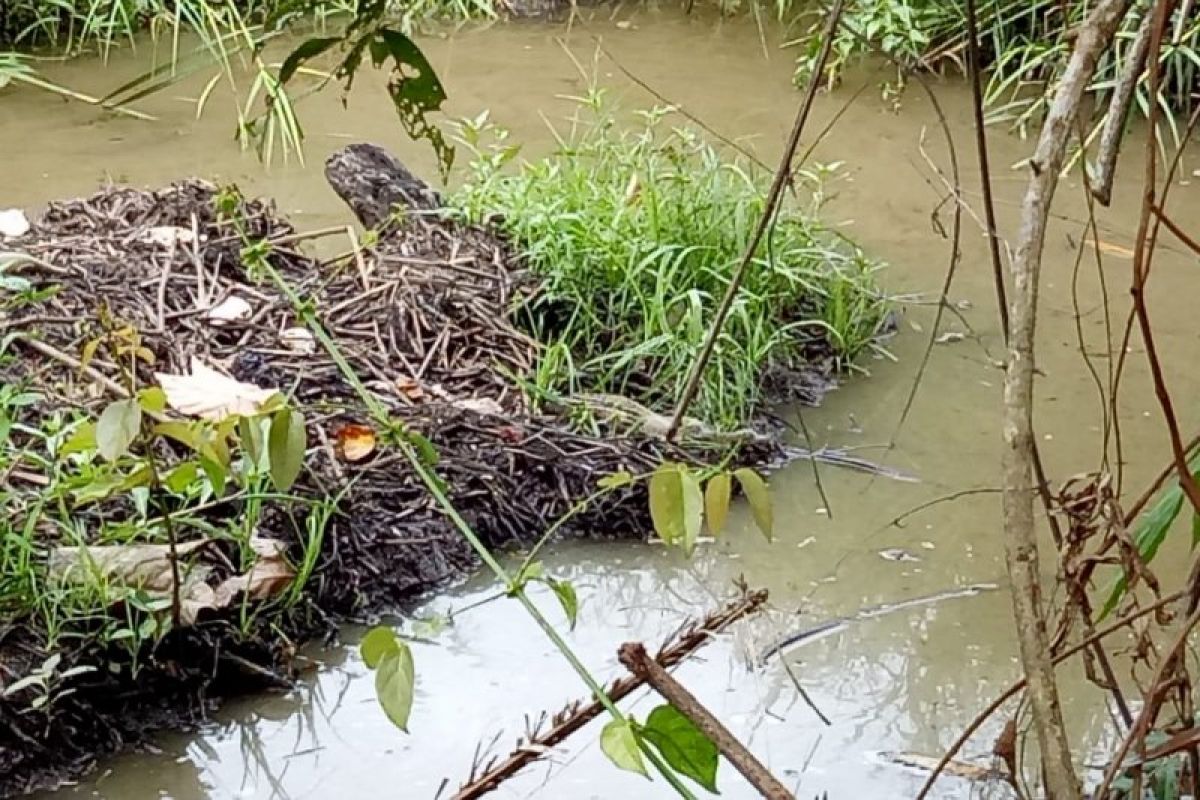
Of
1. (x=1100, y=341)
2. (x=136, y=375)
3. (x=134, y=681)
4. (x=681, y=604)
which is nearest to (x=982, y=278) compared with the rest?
(x=1100, y=341)

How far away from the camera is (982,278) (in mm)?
3455

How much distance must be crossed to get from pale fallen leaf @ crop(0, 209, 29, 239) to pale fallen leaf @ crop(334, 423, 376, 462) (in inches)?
35.2

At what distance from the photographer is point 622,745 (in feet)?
3.26

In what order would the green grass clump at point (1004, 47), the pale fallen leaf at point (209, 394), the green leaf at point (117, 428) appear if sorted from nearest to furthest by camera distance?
the green leaf at point (117, 428) < the pale fallen leaf at point (209, 394) < the green grass clump at point (1004, 47)

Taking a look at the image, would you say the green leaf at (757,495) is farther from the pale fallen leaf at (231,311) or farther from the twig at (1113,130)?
the pale fallen leaf at (231,311)

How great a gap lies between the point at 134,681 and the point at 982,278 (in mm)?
2073

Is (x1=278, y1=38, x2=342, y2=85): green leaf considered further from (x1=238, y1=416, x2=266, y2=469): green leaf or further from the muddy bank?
the muddy bank

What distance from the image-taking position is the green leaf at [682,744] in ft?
3.27

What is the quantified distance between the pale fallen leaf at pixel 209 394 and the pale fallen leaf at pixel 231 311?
0.21 m

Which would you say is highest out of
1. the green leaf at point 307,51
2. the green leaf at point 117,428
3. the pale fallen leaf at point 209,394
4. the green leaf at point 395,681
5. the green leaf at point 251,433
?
the green leaf at point 307,51

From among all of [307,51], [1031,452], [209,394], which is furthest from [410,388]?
[1031,452]

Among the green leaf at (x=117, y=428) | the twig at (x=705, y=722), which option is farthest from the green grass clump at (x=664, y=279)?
the twig at (x=705, y=722)

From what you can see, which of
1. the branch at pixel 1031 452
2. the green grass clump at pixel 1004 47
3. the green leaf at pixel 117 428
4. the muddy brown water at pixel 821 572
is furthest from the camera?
the green grass clump at pixel 1004 47

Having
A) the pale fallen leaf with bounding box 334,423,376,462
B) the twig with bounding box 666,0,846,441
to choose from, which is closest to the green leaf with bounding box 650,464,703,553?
the twig with bounding box 666,0,846,441
